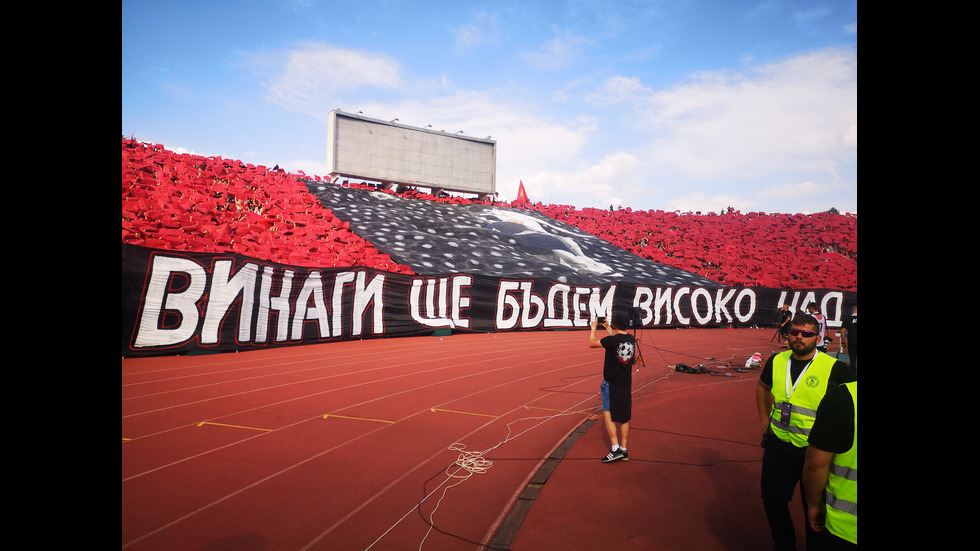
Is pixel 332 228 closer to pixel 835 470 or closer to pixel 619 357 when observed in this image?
pixel 619 357

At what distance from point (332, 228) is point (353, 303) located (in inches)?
330

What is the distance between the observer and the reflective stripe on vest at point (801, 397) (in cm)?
321

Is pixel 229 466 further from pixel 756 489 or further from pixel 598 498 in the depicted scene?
pixel 756 489

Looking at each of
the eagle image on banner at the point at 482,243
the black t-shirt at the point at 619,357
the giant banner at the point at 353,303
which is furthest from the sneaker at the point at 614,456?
the eagle image on banner at the point at 482,243

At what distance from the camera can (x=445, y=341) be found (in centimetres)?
1548

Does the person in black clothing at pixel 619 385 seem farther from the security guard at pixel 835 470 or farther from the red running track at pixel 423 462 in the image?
the security guard at pixel 835 470

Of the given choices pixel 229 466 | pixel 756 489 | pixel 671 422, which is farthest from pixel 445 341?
pixel 756 489

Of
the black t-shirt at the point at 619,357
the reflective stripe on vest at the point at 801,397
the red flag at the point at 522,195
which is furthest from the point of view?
the red flag at the point at 522,195

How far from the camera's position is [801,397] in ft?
10.7

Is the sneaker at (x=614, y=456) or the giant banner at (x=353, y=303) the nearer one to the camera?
the sneaker at (x=614, y=456)

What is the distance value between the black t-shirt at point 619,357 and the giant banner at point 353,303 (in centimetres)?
58

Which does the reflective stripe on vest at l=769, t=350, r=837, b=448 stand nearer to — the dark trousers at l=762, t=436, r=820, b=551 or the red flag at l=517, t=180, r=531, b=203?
the dark trousers at l=762, t=436, r=820, b=551
